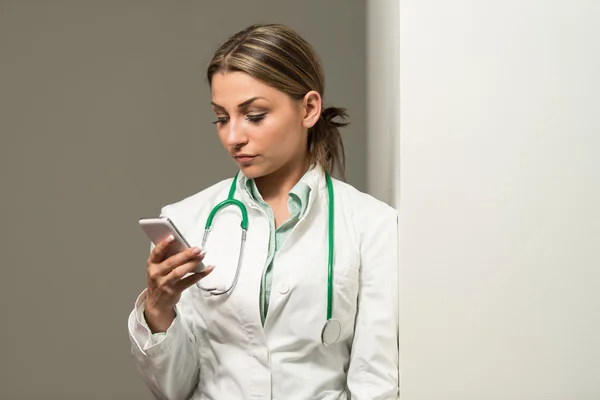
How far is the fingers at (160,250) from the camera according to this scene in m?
1.38

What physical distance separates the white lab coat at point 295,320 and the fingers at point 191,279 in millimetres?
98

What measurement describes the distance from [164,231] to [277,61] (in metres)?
0.39

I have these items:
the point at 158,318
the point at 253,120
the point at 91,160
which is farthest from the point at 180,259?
the point at 91,160

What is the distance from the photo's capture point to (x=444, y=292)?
1.49 meters

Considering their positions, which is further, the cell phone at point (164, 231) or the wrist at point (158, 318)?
the wrist at point (158, 318)

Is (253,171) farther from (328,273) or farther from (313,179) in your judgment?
(328,273)

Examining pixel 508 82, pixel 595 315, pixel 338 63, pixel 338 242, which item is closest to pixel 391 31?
pixel 508 82

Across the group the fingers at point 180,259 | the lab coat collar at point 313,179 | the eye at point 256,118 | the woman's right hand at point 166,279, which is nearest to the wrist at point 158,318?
the woman's right hand at point 166,279

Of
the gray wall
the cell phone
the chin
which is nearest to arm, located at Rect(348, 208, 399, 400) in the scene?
the chin

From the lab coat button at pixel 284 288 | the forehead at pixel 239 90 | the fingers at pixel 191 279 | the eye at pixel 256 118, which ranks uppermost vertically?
the forehead at pixel 239 90

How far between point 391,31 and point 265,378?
714 mm

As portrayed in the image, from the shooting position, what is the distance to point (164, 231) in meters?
1.38

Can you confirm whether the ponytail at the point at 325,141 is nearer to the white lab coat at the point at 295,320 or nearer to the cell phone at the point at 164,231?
the white lab coat at the point at 295,320

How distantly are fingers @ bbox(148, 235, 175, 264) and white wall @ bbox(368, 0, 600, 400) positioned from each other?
41 cm
